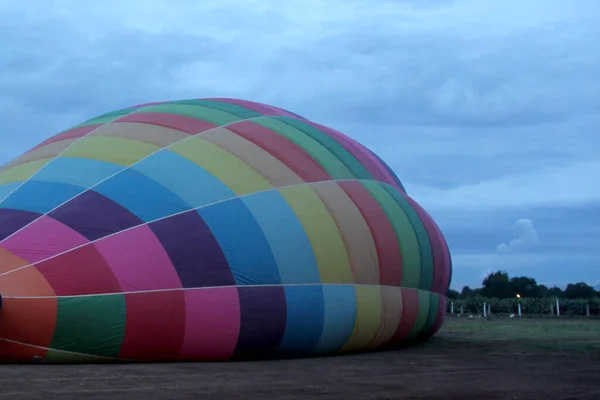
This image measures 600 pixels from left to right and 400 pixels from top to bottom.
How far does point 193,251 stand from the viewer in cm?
991

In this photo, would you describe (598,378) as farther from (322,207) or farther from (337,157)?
(337,157)

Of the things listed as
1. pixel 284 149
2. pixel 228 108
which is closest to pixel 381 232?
pixel 284 149

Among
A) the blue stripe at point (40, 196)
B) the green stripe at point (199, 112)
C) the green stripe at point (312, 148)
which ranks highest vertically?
the green stripe at point (199, 112)

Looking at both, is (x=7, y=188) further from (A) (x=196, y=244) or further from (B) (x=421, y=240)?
(B) (x=421, y=240)

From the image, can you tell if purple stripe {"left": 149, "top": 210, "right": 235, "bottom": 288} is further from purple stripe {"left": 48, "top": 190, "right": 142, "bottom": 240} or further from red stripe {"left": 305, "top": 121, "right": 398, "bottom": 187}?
red stripe {"left": 305, "top": 121, "right": 398, "bottom": 187}

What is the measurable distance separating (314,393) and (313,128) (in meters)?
6.47

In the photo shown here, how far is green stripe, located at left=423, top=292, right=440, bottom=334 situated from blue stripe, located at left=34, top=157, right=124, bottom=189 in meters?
5.93

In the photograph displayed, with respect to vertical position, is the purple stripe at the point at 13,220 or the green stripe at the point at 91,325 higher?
the purple stripe at the point at 13,220

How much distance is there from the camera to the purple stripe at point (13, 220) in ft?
31.9

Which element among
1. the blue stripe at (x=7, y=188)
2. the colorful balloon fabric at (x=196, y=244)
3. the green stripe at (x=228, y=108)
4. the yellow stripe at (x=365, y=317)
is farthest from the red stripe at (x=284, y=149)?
the blue stripe at (x=7, y=188)

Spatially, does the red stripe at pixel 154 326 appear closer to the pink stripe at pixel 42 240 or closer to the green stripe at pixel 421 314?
the pink stripe at pixel 42 240

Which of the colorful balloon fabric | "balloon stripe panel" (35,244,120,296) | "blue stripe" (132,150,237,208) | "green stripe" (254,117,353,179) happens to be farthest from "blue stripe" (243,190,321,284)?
"balloon stripe panel" (35,244,120,296)

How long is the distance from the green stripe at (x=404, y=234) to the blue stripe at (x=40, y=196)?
4.58 meters

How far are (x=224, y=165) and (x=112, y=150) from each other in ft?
4.95
